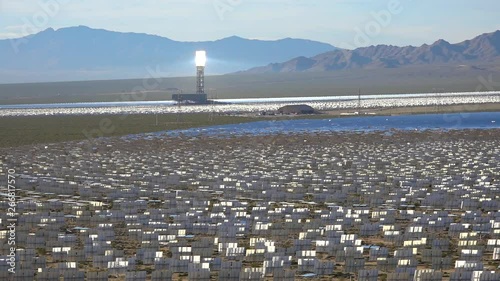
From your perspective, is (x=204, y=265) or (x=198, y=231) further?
(x=198, y=231)

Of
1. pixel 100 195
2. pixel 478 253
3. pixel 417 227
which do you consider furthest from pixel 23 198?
pixel 478 253

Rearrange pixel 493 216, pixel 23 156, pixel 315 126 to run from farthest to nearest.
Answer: pixel 315 126 → pixel 23 156 → pixel 493 216

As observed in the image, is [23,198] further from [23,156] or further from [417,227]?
[23,156]

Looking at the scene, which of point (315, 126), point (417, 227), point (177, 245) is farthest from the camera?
point (315, 126)

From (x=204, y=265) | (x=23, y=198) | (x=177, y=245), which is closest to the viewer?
(x=204, y=265)

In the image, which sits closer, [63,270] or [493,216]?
[63,270]

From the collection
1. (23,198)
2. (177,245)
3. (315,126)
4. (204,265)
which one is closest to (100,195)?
(23,198)

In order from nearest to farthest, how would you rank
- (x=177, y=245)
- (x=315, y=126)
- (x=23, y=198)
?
(x=177, y=245) < (x=23, y=198) < (x=315, y=126)

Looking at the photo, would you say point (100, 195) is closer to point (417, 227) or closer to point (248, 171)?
point (248, 171)

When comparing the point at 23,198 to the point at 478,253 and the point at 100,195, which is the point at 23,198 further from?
the point at 478,253
